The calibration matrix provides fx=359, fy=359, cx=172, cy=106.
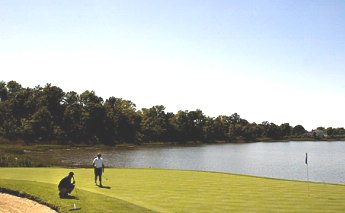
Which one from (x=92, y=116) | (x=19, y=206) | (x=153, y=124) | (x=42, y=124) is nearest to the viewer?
(x=19, y=206)

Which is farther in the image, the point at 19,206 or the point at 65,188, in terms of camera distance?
the point at 65,188

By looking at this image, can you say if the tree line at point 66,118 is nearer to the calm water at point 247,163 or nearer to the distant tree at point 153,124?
the distant tree at point 153,124

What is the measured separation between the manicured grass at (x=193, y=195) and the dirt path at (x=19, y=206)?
56cm

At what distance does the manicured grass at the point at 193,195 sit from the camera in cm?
1819

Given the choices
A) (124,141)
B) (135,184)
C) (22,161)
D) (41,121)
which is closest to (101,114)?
(124,141)

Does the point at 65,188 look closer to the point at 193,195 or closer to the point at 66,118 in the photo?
the point at 193,195

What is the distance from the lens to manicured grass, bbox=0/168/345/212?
1819 centimetres

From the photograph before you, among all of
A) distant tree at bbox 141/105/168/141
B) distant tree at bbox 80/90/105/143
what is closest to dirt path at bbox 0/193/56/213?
distant tree at bbox 80/90/105/143

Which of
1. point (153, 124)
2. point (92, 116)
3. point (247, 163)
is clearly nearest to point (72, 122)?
point (92, 116)

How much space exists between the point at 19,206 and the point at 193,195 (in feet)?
32.4

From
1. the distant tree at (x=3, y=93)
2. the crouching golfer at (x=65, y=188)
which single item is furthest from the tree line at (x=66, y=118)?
the crouching golfer at (x=65, y=188)

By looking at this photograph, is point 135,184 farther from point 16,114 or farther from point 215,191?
point 16,114

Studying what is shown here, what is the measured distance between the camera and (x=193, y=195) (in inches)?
850

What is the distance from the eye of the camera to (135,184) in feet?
86.2
